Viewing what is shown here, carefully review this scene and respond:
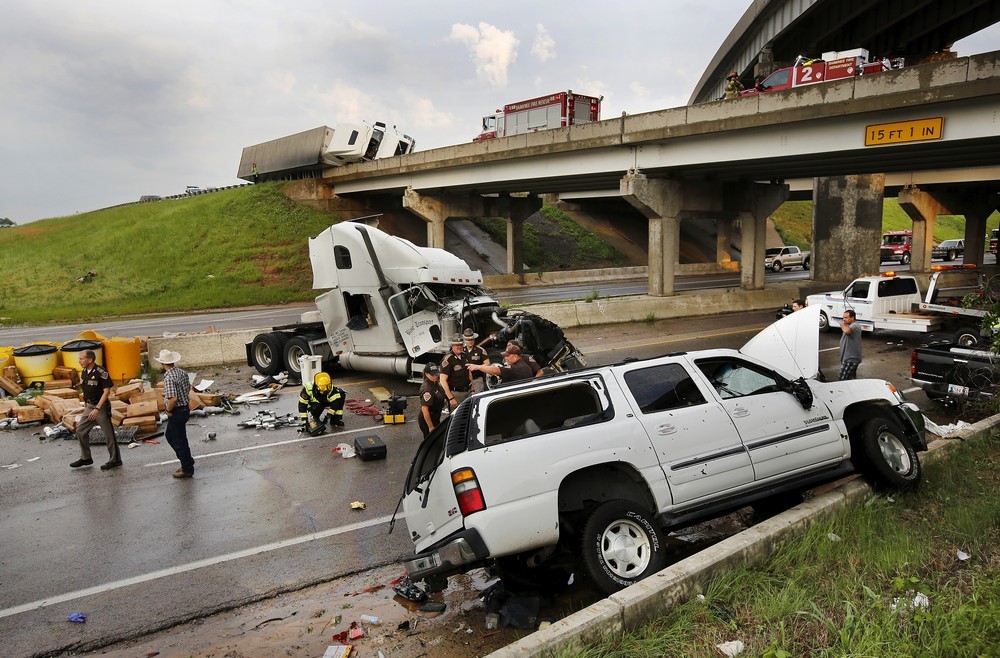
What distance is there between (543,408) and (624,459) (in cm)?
106

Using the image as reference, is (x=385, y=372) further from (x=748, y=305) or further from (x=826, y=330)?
(x=748, y=305)

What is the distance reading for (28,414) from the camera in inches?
464

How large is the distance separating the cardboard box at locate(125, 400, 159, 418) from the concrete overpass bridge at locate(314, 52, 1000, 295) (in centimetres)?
1738

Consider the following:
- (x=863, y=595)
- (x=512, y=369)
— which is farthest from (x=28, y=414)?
(x=863, y=595)

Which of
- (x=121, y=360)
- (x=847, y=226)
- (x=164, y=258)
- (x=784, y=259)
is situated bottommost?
(x=121, y=360)

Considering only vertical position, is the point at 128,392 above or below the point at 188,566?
above

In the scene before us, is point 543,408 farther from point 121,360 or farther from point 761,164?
point 761,164

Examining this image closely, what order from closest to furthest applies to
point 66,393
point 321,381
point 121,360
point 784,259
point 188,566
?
1. point 188,566
2. point 321,381
3. point 66,393
4. point 121,360
5. point 784,259

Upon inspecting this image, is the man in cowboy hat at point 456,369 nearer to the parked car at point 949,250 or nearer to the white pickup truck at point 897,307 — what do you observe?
the white pickup truck at point 897,307

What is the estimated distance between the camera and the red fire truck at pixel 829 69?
1895 cm

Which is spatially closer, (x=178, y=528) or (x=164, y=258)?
(x=178, y=528)

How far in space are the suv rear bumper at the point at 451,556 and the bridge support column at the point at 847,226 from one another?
34.4m

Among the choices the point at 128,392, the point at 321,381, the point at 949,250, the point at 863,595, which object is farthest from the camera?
the point at 949,250

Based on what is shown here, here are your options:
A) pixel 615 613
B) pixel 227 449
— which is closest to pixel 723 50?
pixel 227 449
